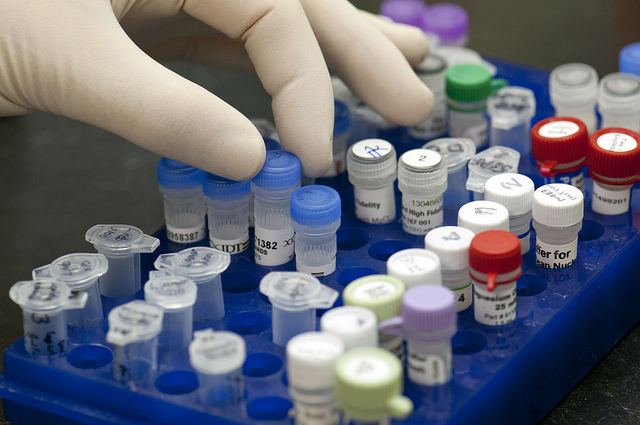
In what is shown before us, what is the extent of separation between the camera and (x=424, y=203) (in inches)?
44.7

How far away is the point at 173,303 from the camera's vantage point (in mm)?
948

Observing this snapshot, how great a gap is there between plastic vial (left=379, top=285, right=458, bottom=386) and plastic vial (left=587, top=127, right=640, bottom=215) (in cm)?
36

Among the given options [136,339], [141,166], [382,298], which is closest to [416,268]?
[382,298]

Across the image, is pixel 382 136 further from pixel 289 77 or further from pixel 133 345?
pixel 133 345

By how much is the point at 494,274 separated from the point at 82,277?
426mm

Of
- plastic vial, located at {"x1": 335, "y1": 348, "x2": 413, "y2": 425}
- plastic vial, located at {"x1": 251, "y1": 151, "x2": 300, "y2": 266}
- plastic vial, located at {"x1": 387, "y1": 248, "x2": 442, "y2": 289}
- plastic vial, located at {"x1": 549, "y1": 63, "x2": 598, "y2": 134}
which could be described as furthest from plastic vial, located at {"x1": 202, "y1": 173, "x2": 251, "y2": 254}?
plastic vial, located at {"x1": 549, "y1": 63, "x2": 598, "y2": 134}

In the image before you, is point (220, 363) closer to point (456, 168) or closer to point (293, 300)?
point (293, 300)

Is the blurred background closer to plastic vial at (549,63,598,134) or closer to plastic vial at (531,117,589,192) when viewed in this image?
plastic vial at (531,117,589,192)

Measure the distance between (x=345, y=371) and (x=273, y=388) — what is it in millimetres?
144

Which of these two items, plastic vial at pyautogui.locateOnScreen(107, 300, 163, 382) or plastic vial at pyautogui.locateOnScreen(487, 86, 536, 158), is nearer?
plastic vial at pyautogui.locateOnScreen(107, 300, 163, 382)

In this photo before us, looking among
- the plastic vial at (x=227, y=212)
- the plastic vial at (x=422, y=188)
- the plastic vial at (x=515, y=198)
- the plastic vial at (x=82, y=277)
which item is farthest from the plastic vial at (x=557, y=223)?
the plastic vial at (x=82, y=277)

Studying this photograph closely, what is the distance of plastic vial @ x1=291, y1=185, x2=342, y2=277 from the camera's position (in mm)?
1051

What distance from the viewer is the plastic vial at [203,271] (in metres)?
1.00

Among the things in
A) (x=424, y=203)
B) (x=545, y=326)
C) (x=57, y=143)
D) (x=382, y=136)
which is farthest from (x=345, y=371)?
(x=57, y=143)
